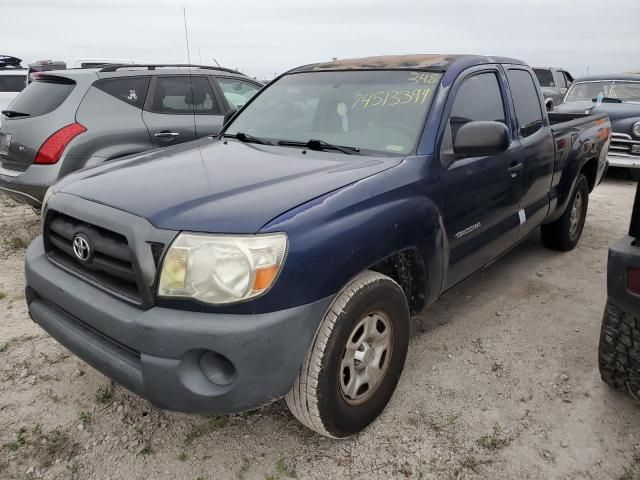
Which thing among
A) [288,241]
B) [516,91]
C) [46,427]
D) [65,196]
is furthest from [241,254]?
[516,91]

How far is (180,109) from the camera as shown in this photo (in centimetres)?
545

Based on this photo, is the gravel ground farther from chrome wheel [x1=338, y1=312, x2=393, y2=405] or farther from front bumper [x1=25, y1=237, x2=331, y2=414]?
front bumper [x1=25, y1=237, x2=331, y2=414]

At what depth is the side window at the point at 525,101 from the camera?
11.9ft

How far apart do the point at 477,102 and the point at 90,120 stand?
3.55 metres

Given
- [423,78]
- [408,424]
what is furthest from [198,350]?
[423,78]

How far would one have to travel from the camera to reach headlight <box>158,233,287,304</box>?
71.1 inches

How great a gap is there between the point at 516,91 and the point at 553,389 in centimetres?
216

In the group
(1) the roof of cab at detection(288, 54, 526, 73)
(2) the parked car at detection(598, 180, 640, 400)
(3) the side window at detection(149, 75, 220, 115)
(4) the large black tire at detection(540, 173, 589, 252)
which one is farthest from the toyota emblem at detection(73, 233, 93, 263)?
(4) the large black tire at detection(540, 173, 589, 252)

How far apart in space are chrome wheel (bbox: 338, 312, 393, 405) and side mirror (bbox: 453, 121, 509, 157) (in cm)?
102

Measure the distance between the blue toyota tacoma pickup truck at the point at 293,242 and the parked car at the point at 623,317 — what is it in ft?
2.58

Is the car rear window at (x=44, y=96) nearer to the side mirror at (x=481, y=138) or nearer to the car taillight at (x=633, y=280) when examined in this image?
the side mirror at (x=481, y=138)

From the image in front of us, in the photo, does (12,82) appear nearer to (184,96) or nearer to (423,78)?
(184,96)

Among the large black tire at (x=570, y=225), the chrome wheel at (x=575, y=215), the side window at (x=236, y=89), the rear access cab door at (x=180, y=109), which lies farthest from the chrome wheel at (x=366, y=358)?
the side window at (x=236, y=89)

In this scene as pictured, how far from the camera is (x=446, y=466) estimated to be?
2.17m
